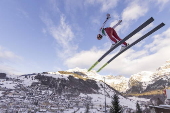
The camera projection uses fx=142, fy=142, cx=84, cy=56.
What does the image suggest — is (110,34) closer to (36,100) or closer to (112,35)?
(112,35)

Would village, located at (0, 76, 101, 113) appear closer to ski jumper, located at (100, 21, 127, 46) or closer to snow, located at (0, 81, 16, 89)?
snow, located at (0, 81, 16, 89)

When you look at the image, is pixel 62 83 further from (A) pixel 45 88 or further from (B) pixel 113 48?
(B) pixel 113 48

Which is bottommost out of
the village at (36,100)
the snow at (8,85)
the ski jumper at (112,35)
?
→ the village at (36,100)

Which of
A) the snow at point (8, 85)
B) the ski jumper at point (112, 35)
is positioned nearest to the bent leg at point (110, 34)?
the ski jumper at point (112, 35)

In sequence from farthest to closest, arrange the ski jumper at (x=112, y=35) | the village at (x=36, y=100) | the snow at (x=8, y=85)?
the snow at (x=8, y=85) < the village at (x=36, y=100) < the ski jumper at (x=112, y=35)

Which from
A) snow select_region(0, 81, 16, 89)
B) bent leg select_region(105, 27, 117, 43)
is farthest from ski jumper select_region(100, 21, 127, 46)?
snow select_region(0, 81, 16, 89)

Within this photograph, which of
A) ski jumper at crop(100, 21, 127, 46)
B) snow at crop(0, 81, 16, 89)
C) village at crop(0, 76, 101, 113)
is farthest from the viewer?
snow at crop(0, 81, 16, 89)

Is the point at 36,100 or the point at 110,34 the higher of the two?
the point at 110,34

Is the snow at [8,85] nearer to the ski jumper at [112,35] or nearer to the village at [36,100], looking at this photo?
the village at [36,100]

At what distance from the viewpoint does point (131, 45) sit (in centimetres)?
905

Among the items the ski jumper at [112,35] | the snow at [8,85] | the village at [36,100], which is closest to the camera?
the ski jumper at [112,35]

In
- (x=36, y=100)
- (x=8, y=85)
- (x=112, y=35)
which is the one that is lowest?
(x=36, y=100)

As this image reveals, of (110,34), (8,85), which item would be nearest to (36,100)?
(8,85)

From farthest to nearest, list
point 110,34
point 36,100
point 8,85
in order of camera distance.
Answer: point 8,85 → point 36,100 → point 110,34
